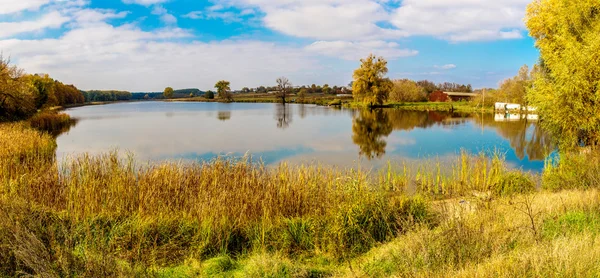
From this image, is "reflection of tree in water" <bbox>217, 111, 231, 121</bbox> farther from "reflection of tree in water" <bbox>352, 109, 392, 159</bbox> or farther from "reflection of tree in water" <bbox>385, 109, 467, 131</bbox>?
"reflection of tree in water" <bbox>385, 109, 467, 131</bbox>

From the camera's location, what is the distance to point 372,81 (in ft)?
193

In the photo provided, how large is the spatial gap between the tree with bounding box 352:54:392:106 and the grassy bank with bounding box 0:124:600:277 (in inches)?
1951

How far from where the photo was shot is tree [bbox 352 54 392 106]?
193ft

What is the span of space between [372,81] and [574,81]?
4654 centimetres

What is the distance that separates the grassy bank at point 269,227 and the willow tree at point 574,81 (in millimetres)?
4045

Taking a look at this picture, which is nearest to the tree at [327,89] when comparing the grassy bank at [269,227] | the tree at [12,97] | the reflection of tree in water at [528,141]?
the reflection of tree in water at [528,141]

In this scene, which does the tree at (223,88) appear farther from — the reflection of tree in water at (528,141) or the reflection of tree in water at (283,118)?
the reflection of tree in water at (528,141)

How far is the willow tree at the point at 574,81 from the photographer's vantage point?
12.8 meters

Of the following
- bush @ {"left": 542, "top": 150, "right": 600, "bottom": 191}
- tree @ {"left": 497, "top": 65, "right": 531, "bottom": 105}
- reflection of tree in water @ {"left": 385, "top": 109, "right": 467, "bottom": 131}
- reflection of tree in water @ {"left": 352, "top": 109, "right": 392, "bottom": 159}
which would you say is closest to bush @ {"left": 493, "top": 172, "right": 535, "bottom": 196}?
bush @ {"left": 542, "top": 150, "right": 600, "bottom": 191}

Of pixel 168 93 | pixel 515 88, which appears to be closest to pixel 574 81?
pixel 515 88

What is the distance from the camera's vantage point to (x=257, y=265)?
4836 millimetres

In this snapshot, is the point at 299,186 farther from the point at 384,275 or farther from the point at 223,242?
the point at 384,275

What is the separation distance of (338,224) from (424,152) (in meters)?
13.5

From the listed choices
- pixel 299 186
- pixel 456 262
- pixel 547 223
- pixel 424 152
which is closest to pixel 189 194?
pixel 299 186
